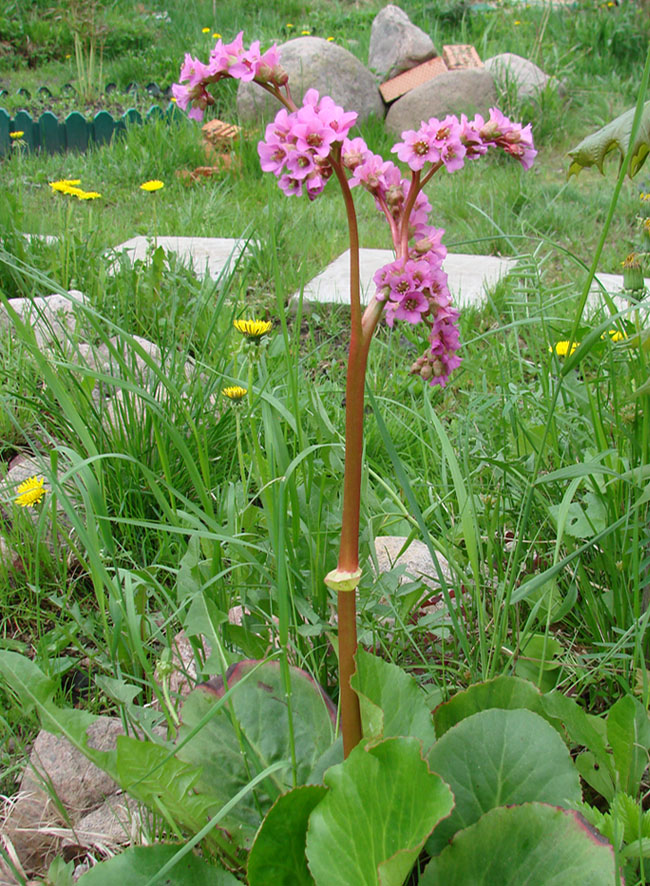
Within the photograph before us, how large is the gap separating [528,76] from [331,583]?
6.07 meters

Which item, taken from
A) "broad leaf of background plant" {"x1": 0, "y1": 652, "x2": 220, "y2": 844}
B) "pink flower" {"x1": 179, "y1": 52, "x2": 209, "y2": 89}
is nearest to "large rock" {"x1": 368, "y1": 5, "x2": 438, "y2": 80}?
"pink flower" {"x1": 179, "y1": 52, "x2": 209, "y2": 89}

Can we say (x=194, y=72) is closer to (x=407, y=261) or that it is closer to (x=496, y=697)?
(x=407, y=261)

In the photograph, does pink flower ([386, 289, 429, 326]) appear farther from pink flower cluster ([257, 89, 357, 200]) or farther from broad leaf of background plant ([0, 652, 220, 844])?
broad leaf of background plant ([0, 652, 220, 844])

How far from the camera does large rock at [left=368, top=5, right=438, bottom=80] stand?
6.27m

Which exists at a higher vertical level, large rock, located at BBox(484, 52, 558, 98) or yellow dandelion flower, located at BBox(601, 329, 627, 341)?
large rock, located at BBox(484, 52, 558, 98)

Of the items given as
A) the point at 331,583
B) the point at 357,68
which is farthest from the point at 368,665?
the point at 357,68

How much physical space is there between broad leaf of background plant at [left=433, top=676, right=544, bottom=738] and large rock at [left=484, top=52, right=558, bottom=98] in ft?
17.7

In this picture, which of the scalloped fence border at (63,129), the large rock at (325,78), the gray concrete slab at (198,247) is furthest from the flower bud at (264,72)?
the scalloped fence border at (63,129)

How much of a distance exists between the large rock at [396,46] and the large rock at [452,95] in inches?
33.6

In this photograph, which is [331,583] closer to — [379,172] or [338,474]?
[379,172]

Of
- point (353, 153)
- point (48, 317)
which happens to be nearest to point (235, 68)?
point (353, 153)

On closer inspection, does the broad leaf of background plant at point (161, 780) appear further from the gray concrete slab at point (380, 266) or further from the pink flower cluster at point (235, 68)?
the gray concrete slab at point (380, 266)

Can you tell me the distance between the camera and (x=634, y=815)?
82 cm

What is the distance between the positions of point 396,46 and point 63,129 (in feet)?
9.26
